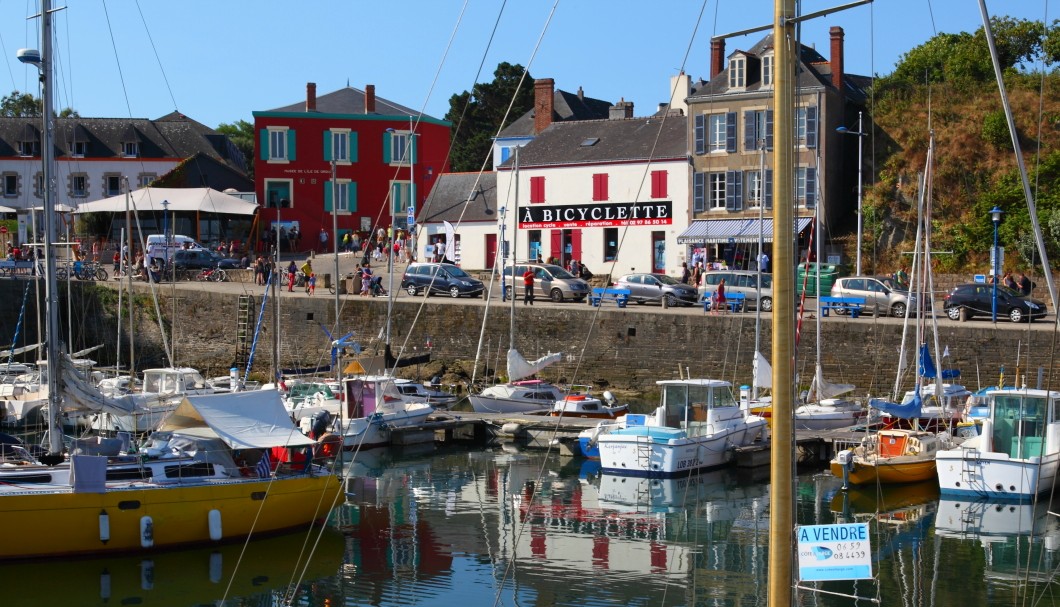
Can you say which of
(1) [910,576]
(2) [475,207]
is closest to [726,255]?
(2) [475,207]

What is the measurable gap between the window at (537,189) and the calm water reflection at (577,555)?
1011 inches

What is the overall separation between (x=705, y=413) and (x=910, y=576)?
28.2ft

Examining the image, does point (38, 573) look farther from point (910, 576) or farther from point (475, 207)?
point (475, 207)

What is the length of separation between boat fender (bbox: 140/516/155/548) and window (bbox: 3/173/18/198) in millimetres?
50817

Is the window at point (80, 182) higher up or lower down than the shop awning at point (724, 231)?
higher up

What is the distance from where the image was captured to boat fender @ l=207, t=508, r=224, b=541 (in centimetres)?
1862

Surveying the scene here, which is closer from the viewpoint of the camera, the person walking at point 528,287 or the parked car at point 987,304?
the parked car at point 987,304

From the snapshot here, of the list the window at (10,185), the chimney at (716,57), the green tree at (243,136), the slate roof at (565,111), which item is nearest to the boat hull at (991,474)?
the chimney at (716,57)

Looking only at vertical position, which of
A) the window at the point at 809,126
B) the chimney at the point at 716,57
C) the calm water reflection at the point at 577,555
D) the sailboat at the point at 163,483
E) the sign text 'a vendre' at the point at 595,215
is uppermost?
the chimney at the point at 716,57

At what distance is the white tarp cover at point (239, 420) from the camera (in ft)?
63.7

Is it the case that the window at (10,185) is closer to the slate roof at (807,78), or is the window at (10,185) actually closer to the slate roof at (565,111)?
the slate roof at (565,111)

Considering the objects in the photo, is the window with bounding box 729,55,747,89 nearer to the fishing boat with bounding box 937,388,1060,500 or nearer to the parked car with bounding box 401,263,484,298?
the parked car with bounding box 401,263,484,298

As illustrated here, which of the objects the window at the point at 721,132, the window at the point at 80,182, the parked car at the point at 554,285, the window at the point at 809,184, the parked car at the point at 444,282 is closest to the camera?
the parked car at the point at 554,285

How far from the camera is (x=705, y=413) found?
84.2 feet
